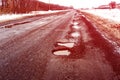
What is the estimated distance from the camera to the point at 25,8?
2425 inches

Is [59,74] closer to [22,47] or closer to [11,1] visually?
[22,47]

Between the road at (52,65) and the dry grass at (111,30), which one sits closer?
the road at (52,65)

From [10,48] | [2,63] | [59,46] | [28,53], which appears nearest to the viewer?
[2,63]

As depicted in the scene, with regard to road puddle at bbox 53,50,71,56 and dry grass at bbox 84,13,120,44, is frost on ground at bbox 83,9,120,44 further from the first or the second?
road puddle at bbox 53,50,71,56

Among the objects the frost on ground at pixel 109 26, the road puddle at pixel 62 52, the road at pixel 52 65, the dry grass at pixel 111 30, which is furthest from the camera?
the frost on ground at pixel 109 26

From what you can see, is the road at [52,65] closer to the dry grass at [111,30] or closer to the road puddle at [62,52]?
the road puddle at [62,52]

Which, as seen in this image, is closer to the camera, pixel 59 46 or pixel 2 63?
pixel 2 63

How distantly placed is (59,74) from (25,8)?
57.7m

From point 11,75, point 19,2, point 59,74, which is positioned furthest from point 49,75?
point 19,2

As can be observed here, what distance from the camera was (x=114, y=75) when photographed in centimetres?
520

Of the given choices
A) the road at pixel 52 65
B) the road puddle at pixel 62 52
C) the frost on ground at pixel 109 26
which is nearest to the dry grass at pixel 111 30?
the frost on ground at pixel 109 26

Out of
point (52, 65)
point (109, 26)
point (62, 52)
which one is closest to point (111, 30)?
point (109, 26)

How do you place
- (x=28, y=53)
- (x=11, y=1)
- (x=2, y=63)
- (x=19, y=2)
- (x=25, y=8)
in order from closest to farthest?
(x=2, y=63) → (x=28, y=53) → (x=11, y=1) → (x=19, y=2) → (x=25, y=8)

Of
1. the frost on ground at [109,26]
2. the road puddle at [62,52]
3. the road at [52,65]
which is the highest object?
the road at [52,65]
